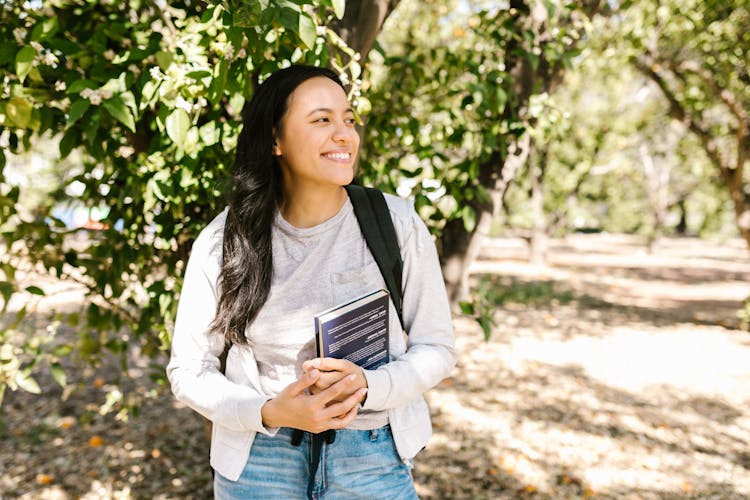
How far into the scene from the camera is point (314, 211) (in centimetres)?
169

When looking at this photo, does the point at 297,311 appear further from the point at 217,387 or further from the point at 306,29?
the point at 306,29

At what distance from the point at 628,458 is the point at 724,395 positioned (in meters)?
2.22

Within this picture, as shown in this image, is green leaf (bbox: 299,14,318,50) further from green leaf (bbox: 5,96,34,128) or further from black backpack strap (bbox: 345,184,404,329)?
green leaf (bbox: 5,96,34,128)

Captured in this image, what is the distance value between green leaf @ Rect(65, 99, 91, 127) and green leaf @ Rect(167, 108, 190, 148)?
0.89 ft

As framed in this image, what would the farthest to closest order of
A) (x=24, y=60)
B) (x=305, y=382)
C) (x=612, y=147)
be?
(x=612, y=147), (x=24, y=60), (x=305, y=382)

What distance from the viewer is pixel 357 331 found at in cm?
148

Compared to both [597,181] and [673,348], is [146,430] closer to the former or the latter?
[673,348]

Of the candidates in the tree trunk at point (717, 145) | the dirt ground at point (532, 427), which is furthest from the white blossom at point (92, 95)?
the tree trunk at point (717, 145)

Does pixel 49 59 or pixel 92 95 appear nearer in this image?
pixel 92 95

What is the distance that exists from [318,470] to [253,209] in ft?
2.38

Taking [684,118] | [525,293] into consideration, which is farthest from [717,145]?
[525,293]

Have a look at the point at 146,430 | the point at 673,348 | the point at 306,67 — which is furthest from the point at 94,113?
the point at 673,348

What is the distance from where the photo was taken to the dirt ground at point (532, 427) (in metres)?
4.05

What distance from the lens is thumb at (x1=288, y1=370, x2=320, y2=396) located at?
1376mm
